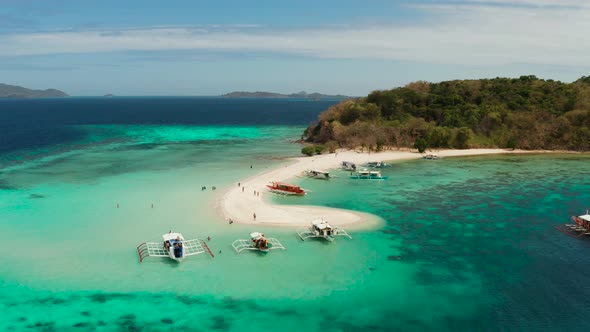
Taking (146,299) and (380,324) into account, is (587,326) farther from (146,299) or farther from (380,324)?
(146,299)

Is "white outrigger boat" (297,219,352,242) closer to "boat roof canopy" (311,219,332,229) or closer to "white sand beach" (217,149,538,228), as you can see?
"boat roof canopy" (311,219,332,229)

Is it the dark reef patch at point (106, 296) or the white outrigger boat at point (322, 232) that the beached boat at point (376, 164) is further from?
the dark reef patch at point (106, 296)

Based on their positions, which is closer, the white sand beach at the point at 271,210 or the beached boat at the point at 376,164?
the white sand beach at the point at 271,210

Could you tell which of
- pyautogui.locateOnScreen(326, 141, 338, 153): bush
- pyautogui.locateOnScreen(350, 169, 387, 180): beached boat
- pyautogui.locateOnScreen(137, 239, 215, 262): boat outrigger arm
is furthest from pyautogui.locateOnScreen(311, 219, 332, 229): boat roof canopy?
pyautogui.locateOnScreen(326, 141, 338, 153): bush

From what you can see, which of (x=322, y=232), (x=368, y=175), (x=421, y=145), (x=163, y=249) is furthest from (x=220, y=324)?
(x=421, y=145)

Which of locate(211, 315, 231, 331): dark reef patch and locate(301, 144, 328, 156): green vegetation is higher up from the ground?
locate(301, 144, 328, 156): green vegetation

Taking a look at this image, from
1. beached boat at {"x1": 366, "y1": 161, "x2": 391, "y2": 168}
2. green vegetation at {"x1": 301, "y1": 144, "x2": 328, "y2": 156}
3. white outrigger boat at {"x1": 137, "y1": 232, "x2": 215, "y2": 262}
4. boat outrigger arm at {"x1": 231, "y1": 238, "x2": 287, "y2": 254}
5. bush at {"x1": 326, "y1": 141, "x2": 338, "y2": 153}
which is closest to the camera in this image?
white outrigger boat at {"x1": 137, "y1": 232, "x2": 215, "y2": 262}

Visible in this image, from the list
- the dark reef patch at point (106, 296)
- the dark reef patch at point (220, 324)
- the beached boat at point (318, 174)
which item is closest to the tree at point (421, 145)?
the beached boat at point (318, 174)
